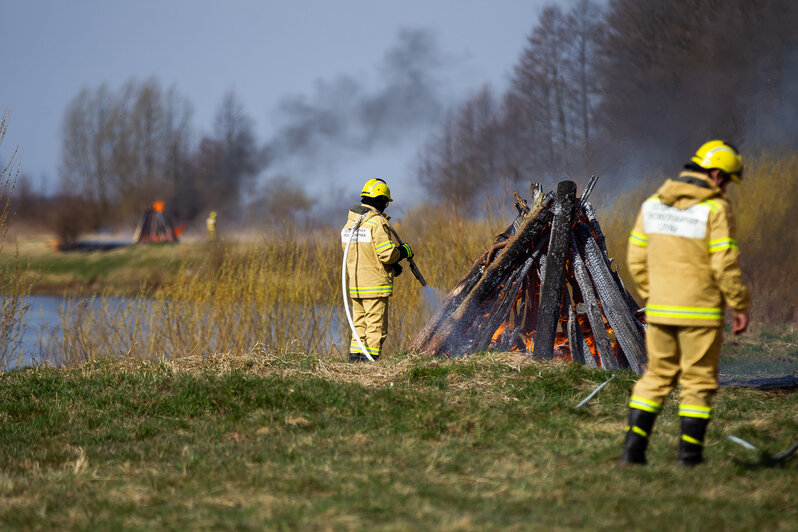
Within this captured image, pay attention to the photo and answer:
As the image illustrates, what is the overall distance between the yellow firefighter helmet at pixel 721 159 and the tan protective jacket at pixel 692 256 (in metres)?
0.09

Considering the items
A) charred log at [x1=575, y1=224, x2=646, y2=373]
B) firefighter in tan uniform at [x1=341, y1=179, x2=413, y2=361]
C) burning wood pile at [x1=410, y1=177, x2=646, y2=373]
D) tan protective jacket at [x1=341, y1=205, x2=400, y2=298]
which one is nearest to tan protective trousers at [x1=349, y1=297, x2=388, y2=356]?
firefighter in tan uniform at [x1=341, y1=179, x2=413, y2=361]

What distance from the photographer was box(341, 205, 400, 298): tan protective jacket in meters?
8.02

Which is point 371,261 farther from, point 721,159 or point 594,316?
point 721,159

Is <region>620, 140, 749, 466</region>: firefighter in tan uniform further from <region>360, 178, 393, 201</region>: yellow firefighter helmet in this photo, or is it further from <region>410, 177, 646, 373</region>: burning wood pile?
<region>360, 178, 393, 201</region>: yellow firefighter helmet

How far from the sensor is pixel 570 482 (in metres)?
3.84

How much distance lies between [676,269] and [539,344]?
342cm

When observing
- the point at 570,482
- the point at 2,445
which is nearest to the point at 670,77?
the point at 570,482

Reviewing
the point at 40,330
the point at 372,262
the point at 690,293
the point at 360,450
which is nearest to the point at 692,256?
the point at 690,293

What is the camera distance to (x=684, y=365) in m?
4.04

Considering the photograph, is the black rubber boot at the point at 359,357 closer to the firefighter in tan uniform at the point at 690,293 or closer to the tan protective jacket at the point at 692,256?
the firefighter in tan uniform at the point at 690,293

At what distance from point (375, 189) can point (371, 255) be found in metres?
0.70

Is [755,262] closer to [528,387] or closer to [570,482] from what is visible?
[528,387]

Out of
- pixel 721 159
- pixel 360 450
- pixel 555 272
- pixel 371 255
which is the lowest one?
pixel 360 450

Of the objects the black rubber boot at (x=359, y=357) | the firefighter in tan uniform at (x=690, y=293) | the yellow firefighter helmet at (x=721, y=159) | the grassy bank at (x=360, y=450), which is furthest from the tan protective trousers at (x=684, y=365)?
the black rubber boot at (x=359, y=357)
